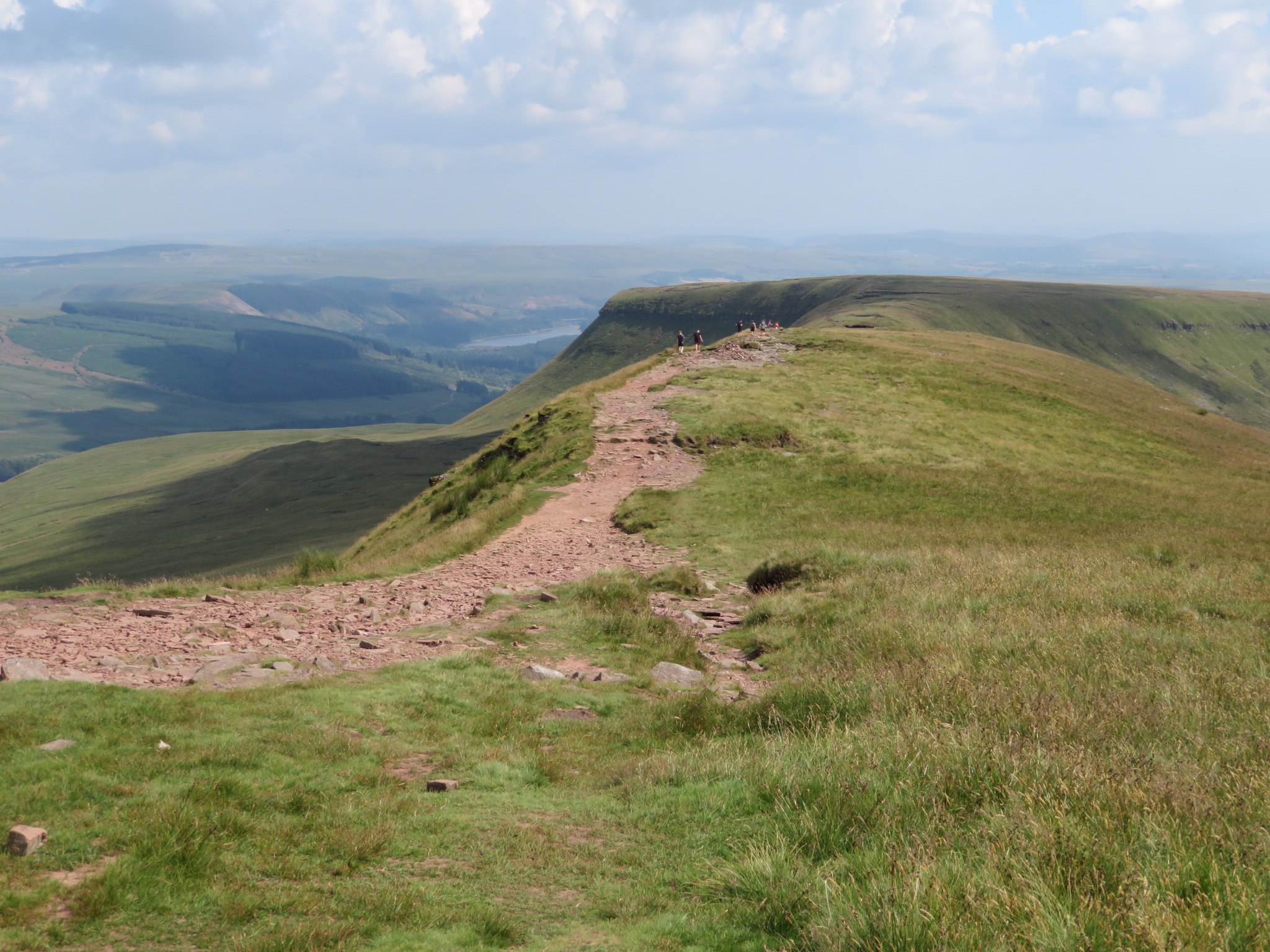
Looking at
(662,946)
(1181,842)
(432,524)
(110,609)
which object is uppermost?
(1181,842)

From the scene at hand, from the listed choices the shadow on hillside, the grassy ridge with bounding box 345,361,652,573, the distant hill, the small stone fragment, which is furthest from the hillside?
the distant hill

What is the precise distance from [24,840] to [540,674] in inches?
263

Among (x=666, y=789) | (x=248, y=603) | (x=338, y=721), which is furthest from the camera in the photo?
(x=248, y=603)

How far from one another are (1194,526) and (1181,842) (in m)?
23.0

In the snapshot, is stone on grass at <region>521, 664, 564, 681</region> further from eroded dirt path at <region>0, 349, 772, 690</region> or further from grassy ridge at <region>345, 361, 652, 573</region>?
grassy ridge at <region>345, 361, 652, 573</region>


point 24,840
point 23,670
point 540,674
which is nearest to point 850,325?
point 540,674

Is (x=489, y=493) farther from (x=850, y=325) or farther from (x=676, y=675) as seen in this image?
(x=850, y=325)

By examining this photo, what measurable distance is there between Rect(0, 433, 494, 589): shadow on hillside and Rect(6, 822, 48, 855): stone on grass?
7718 cm

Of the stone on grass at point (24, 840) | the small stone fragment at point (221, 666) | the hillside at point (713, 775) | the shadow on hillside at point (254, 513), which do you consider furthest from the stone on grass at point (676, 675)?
the shadow on hillside at point (254, 513)

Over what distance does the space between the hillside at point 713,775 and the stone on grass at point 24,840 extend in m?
0.23

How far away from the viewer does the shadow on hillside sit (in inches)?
3890

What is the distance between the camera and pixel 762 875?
18.0ft

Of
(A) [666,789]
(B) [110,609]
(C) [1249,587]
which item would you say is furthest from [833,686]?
(B) [110,609]

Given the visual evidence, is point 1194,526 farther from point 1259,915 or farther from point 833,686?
point 1259,915
